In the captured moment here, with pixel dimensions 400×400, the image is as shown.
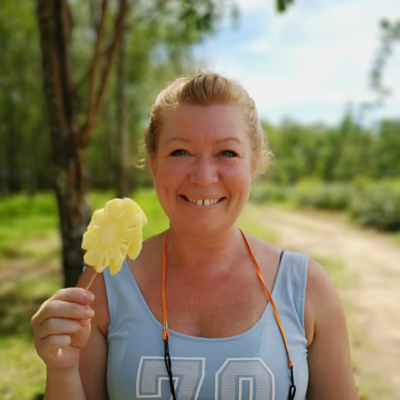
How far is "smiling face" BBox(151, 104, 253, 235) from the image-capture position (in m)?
1.47

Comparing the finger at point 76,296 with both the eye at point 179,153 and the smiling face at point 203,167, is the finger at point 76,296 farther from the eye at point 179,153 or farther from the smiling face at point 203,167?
the eye at point 179,153

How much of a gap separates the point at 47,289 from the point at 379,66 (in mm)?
14406

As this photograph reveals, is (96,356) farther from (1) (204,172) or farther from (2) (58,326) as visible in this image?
(1) (204,172)

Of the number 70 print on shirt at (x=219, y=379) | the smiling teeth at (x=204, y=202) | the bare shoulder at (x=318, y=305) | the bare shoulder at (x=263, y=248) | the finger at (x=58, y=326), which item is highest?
the smiling teeth at (x=204, y=202)

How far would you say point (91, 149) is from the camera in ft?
106

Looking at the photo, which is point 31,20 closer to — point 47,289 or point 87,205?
point 47,289

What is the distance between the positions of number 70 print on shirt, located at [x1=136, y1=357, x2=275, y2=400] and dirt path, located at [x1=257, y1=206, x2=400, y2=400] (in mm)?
3215

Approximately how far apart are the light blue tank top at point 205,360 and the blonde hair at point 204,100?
588 mm

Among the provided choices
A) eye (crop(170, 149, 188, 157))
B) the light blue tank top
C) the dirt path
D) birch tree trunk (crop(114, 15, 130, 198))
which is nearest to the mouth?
eye (crop(170, 149, 188, 157))

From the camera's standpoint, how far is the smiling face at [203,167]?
1473mm

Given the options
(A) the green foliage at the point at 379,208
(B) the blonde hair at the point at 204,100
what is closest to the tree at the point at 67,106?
(B) the blonde hair at the point at 204,100

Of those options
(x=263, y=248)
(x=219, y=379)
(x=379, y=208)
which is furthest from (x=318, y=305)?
(x=379, y=208)

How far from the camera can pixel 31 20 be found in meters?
16.8

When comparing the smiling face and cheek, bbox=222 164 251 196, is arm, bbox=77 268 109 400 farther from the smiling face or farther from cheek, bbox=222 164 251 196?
cheek, bbox=222 164 251 196
